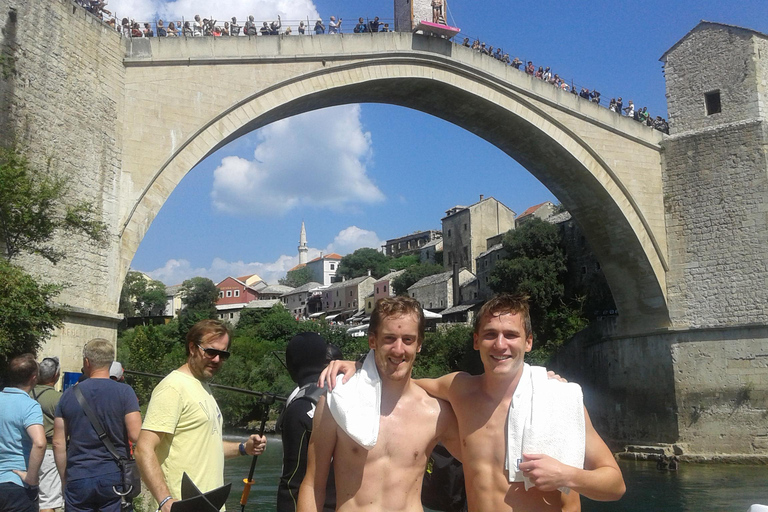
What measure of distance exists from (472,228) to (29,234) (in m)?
33.2

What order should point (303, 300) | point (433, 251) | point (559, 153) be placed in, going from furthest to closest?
point (303, 300) → point (433, 251) → point (559, 153)

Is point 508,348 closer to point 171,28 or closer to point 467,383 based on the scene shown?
point 467,383

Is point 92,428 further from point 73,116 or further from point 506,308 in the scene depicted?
point 73,116

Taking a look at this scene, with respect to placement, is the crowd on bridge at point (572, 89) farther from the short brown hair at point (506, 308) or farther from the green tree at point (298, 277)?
the green tree at point (298, 277)

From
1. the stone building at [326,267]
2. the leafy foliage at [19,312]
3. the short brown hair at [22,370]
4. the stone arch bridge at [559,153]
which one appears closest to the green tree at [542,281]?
the stone arch bridge at [559,153]

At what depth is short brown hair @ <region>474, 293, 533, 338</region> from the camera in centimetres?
222

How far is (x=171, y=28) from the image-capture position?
38.9ft

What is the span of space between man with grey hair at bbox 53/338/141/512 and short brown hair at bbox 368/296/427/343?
4.25ft

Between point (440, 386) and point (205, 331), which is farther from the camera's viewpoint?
point (205, 331)

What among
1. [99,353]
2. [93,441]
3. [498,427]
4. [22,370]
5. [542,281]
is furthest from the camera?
[542,281]

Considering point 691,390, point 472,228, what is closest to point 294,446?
point 691,390

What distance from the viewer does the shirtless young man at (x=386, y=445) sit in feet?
6.99

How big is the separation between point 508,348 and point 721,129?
13.8m

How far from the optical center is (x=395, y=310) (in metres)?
2.19
